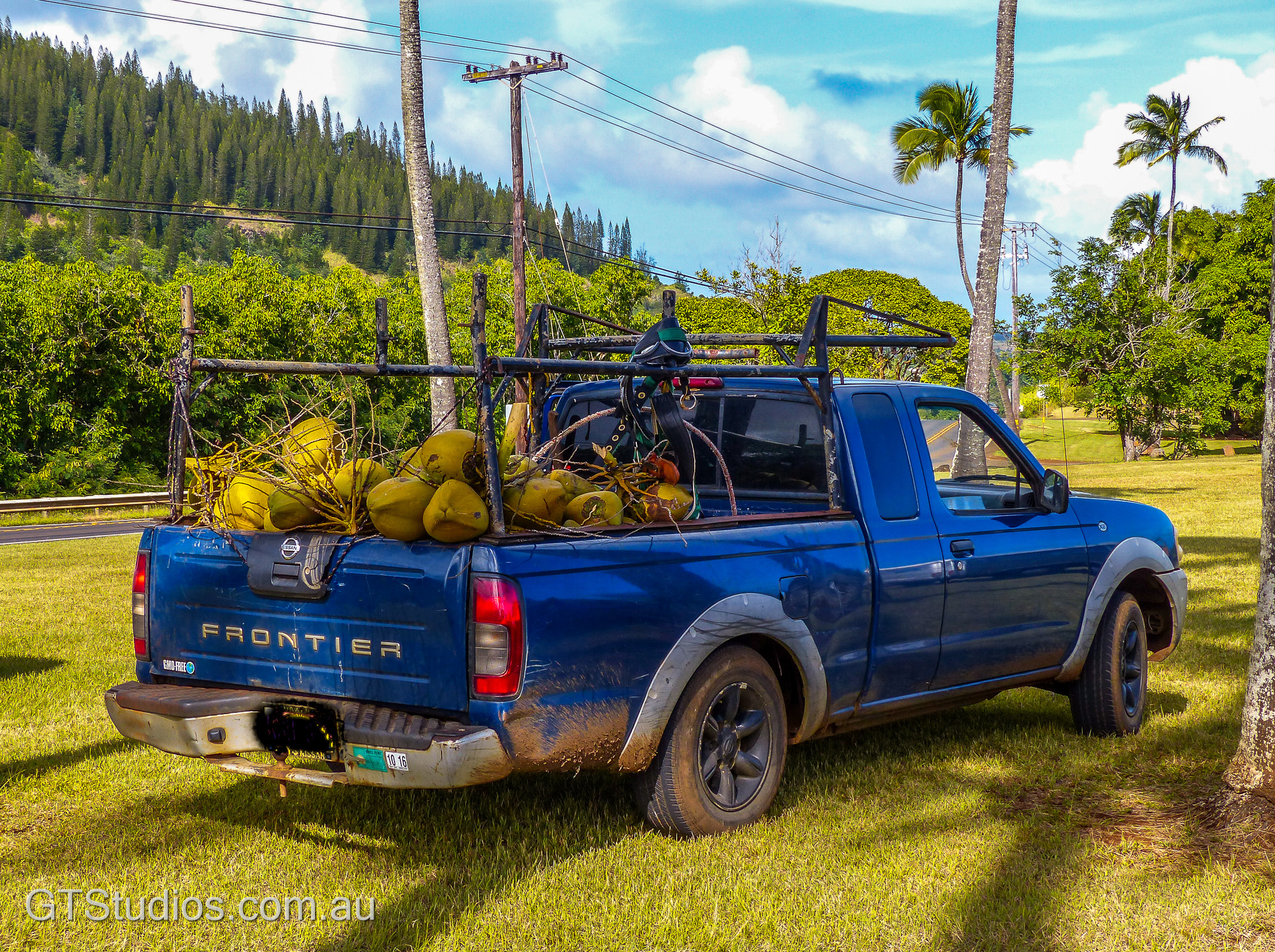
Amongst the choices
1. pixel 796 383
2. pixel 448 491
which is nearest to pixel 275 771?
pixel 448 491

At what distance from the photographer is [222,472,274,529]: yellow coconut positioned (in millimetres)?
4828

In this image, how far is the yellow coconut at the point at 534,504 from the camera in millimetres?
4410

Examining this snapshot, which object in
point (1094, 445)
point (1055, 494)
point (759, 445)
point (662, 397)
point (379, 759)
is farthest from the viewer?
point (1094, 445)

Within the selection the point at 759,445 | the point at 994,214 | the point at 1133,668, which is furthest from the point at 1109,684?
the point at 994,214

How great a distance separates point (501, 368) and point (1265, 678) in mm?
3462

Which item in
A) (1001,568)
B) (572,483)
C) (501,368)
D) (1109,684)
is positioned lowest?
(1109,684)

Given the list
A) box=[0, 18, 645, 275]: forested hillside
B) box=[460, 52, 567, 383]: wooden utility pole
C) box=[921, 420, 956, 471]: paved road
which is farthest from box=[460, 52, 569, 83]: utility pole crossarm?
box=[0, 18, 645, 275]: forested hillside

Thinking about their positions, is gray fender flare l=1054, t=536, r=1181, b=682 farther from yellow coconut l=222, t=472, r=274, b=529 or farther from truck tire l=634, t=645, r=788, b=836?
yellow coconut l=222, t=472, r=274, b=529

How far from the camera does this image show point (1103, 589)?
660 centimetres

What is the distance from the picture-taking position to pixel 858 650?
5.33 m

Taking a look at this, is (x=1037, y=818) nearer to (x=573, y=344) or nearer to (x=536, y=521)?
(x=536, y=521)

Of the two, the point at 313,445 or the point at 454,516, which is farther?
the point at 313,445

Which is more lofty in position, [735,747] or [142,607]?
[142,607]

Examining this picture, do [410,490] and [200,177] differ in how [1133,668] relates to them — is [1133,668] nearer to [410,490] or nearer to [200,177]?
[410,490]
